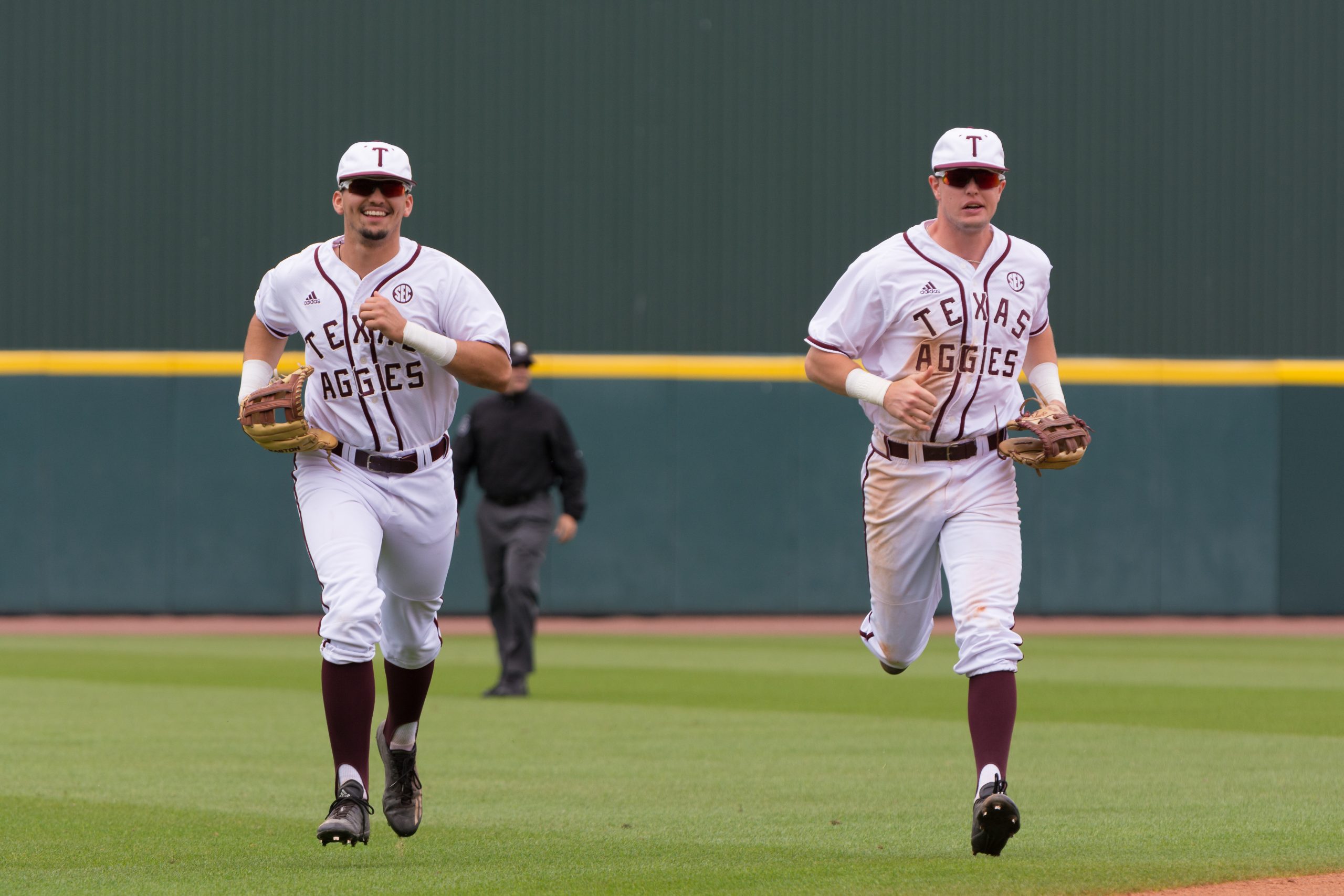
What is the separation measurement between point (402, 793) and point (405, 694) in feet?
1.22

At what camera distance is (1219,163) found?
22047 mm

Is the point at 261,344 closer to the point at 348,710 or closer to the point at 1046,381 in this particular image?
the point at 348,710

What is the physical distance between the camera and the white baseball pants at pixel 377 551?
6.00 metres

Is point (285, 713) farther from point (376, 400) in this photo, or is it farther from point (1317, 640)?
point (1317, 640)

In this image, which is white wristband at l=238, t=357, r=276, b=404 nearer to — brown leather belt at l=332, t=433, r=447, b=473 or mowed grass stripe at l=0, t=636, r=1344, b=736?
brown leather belt at l=332, t=433, r=447, b=473

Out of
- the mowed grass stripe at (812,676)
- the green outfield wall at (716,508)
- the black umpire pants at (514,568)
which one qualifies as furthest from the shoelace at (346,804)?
the green outfield wall at (716,508)

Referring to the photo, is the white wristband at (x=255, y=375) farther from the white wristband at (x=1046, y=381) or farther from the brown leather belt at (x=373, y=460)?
the white wristband at (x=1046, y=381)

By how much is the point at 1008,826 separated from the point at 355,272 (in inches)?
105

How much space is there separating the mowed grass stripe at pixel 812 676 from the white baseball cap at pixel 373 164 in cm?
581

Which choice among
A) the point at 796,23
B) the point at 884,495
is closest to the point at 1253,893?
the point at 884,495

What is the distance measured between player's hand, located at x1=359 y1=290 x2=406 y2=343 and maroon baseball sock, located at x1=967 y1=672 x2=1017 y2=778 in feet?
6.75

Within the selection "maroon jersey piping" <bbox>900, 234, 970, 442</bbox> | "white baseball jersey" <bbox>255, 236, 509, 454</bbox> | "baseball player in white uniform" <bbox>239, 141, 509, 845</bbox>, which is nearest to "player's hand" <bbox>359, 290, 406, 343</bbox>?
"baseball player in white uniform" <bbox>239, 141, 509, 845</bbox>

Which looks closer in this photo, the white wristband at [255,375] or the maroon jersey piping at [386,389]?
the maroon jersey piping at [386,389]

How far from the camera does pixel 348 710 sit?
6016 millimetres
